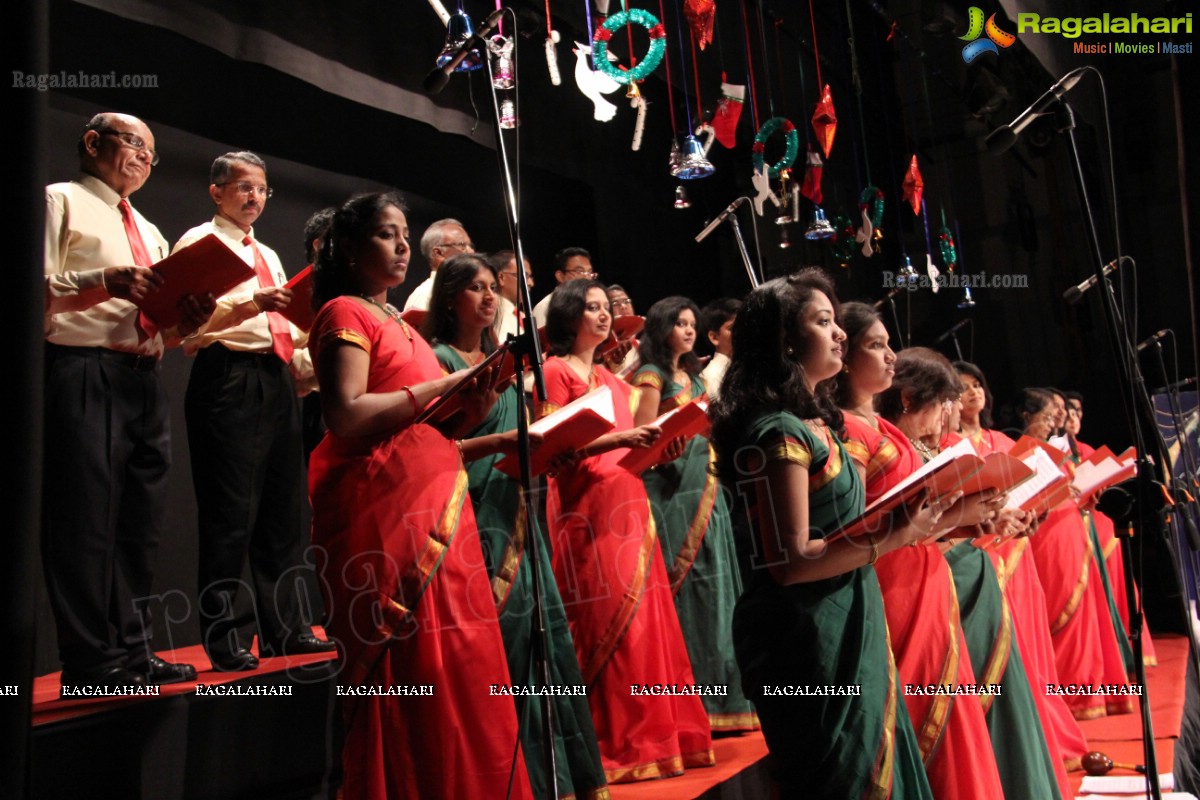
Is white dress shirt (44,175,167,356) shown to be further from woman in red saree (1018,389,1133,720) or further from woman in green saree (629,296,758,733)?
woman in red saree (1018,389,1133,720)

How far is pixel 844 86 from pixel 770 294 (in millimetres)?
5247

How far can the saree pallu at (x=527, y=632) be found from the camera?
2449mm

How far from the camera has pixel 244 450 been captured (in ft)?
10.1

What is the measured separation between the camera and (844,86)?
270 inches

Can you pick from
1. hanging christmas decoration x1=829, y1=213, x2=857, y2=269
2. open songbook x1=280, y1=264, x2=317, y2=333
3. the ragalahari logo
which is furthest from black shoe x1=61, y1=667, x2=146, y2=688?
the ragalahari logo

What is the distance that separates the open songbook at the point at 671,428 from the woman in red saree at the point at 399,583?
2.43 ft

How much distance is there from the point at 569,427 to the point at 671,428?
53cm

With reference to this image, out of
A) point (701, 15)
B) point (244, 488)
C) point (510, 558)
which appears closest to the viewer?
point (510, 558)

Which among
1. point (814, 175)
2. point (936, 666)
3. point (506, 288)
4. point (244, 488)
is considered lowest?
point (936, 666)

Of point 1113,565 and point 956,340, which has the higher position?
point 956,340

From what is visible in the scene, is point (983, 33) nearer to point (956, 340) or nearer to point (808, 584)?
point (956, 340)

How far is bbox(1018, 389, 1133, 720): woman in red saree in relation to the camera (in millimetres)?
4582

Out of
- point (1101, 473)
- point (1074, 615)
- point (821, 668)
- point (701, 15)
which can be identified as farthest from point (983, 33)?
point (821, 668)

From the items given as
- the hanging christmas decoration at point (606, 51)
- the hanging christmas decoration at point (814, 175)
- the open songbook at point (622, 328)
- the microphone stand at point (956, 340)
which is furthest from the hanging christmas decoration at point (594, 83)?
the microphone stand at point (956, 340)
